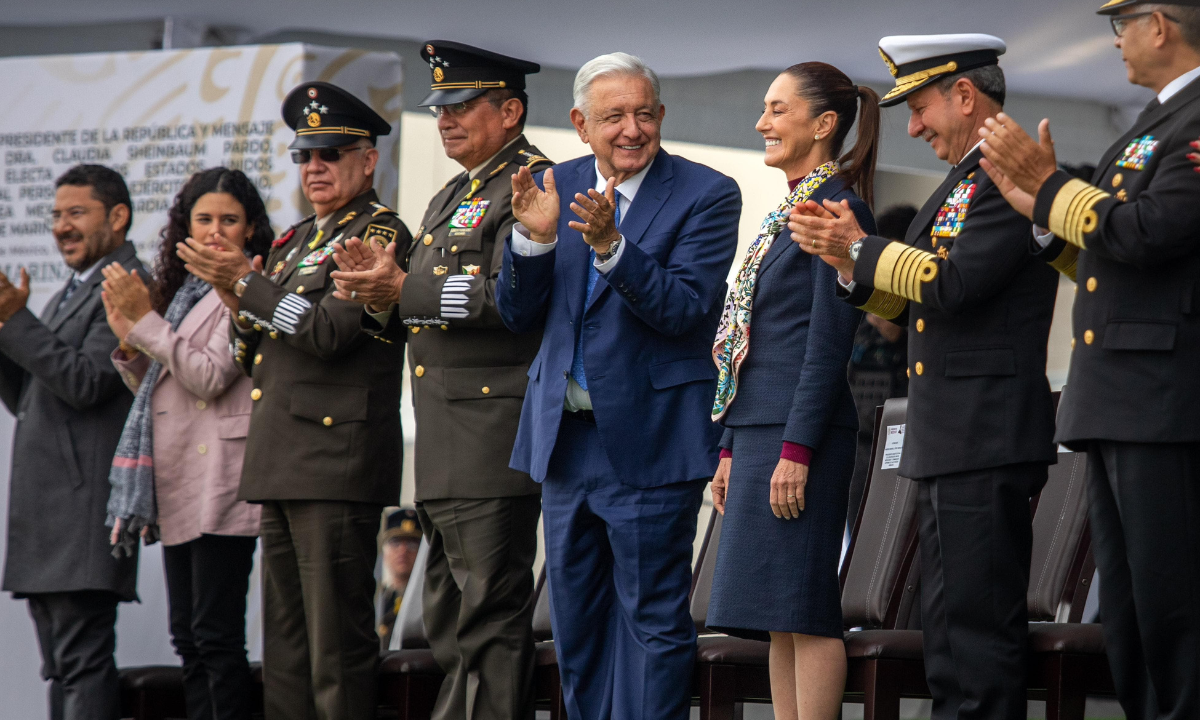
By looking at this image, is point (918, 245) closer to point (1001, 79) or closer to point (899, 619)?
point (1001, 79)

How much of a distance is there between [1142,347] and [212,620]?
2625 mm

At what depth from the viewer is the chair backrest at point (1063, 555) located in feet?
10.8

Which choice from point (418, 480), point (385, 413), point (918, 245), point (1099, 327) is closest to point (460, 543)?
point (418, 480)

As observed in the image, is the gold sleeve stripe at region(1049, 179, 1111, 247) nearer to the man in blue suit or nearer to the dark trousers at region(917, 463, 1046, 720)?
the dark trousers at region(917, 463, 1046, 720)

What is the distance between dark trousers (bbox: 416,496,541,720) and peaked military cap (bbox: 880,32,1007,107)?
4.34 ft

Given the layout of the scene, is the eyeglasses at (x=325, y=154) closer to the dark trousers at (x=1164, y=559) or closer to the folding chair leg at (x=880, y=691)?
the folding chair leg at (x=880, y=691)

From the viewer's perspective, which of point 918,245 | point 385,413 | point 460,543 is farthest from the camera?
point 385,413

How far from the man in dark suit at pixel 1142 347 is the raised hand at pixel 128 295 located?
103 inches

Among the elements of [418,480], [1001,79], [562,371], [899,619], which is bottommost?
[899,619]

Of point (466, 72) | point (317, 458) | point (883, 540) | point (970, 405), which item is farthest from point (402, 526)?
point (970, 405)

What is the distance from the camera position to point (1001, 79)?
296 cm

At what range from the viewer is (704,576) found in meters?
4.02

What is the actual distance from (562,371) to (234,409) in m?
1.43

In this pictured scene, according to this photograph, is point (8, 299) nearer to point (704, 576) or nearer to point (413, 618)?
point (413, 618)
